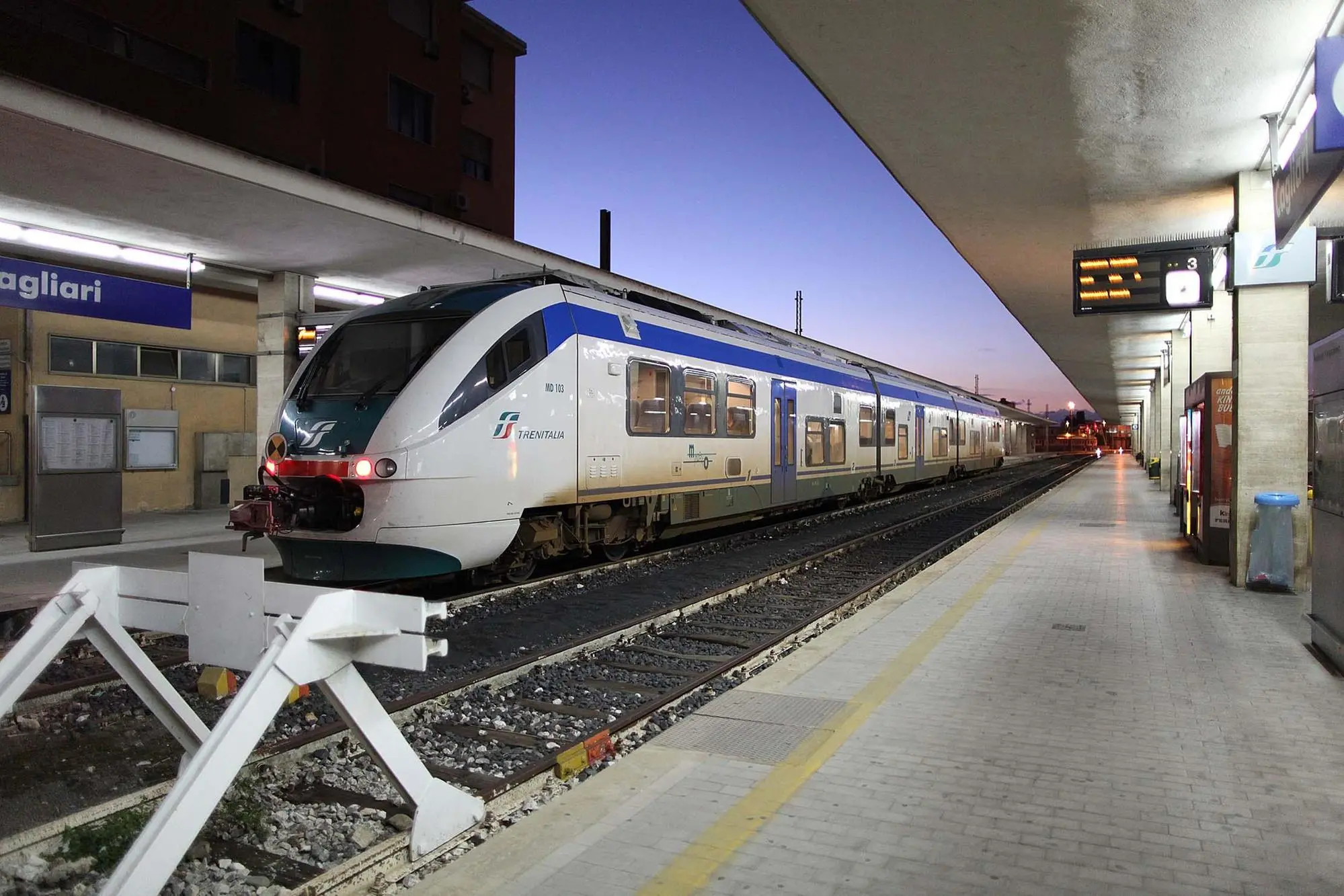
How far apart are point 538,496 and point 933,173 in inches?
226

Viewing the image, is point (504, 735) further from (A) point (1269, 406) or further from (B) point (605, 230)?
(B) point (605, 230)

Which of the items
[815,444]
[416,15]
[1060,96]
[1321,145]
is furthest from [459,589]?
[416,15]

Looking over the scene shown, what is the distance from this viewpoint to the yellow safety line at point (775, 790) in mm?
3203

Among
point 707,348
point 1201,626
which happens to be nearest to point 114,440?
point 707,348

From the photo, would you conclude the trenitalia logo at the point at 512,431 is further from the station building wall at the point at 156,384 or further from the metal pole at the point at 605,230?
the metal pole at the point at 605,230

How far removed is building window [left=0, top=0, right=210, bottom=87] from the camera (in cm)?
1927

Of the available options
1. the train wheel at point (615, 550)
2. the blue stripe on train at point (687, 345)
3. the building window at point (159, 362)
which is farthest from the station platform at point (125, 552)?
the train wheel at point (615, 550)

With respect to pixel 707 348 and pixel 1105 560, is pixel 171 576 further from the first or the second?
pixel 1105 560

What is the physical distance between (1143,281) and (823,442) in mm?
6635

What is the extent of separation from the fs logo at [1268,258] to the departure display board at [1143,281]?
1.38 metres

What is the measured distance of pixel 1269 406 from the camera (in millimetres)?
9312

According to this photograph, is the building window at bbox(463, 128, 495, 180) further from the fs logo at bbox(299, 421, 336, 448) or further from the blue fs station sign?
the blue fs station sign

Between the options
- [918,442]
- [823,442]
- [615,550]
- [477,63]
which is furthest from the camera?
[477,63]

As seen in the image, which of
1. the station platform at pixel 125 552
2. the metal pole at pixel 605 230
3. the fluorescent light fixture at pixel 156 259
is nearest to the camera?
the station platform at pixel 125 552
